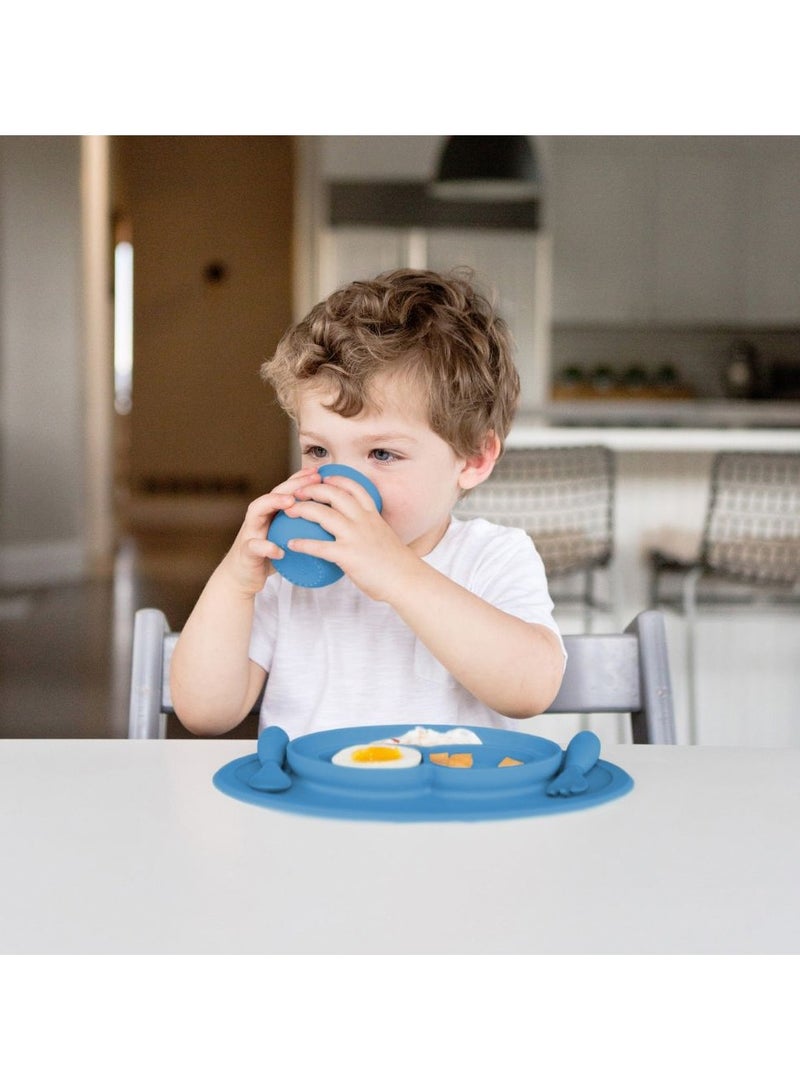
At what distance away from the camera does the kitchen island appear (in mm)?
3299

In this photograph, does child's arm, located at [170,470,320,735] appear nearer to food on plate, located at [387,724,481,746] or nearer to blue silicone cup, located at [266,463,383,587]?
blue silicone cup, located at [266,463,383,587]

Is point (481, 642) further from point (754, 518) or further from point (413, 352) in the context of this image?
point (754, 518)

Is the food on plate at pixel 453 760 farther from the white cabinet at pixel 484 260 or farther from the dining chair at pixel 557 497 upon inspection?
the white cabinet at pixel 484 260

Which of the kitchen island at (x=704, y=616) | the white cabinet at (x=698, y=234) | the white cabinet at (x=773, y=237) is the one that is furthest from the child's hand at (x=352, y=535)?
the white cabinet at (x=773, y=237)

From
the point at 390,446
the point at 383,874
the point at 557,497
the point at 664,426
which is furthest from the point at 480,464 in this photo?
the point at 664,426

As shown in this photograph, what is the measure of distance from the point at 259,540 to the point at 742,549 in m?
2.23

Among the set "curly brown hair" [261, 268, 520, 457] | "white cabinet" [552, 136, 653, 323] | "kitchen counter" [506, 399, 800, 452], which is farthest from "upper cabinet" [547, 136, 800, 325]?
"curly brown hair" [261, 268, 520, 457]

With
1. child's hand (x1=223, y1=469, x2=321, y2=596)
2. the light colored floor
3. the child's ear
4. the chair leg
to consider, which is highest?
the child's ear

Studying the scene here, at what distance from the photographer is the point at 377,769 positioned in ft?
2.42

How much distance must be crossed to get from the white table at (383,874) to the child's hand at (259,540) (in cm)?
20

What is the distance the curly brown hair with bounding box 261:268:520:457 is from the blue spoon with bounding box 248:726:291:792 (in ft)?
1.17
